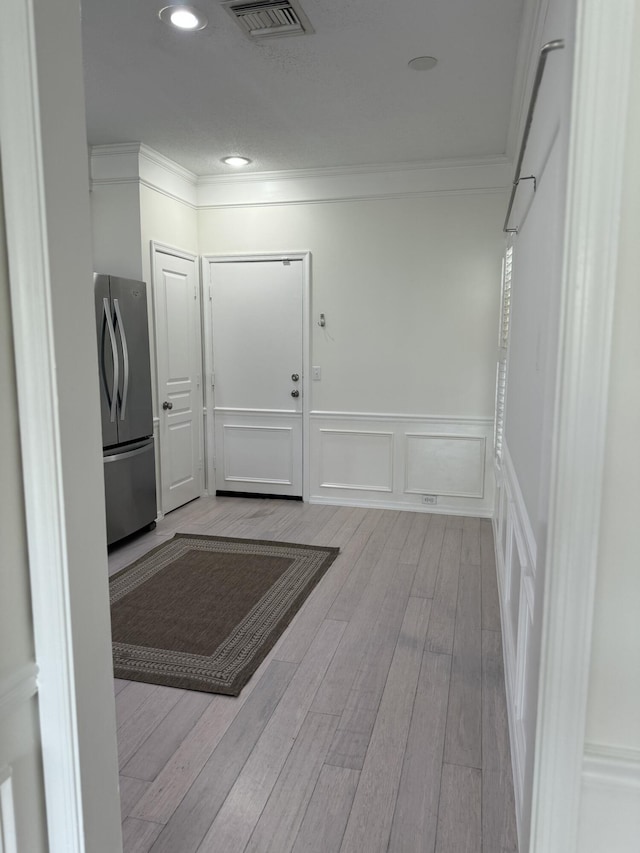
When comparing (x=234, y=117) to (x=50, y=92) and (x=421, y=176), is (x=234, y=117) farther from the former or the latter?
(x=50, y=92)

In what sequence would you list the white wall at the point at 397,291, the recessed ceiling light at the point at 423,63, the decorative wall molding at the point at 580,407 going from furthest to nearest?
1. the white wall at the point at 397,291
2. the recessed ceiling light at the point at 423,63
3. the decorative wall molding at the point at 580,407

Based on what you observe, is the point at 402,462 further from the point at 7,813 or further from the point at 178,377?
the point at 7,813

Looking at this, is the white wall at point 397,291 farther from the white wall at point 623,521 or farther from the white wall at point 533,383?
the white wall at point 623,521

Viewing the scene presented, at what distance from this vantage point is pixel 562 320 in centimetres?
78

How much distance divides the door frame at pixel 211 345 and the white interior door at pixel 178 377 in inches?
2.8

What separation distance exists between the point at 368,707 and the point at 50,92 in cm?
217

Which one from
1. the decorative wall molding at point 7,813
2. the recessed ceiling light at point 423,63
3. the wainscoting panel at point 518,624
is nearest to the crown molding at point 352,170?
the recessed ceiling light at point 423,63

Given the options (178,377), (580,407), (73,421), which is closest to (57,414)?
(73,421)

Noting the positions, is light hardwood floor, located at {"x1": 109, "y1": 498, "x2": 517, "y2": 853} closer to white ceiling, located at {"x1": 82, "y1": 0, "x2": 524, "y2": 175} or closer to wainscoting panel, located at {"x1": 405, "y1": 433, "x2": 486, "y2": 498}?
wainscoting panel, located at {"x1": 405, "y1": 433, "x2": 486, "y2": 498}

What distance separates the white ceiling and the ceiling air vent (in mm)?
55

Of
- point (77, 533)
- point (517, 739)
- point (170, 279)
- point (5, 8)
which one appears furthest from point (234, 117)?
point (517, 739)

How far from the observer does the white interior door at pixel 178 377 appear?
4.61m

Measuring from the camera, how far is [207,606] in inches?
123

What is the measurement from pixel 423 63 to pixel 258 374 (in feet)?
9.45
